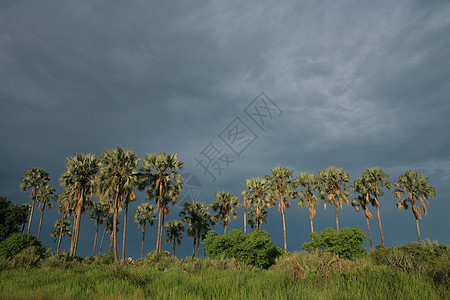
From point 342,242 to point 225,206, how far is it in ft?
66.7

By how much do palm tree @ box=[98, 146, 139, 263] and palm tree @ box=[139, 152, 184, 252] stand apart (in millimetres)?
2846

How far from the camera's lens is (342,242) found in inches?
1387

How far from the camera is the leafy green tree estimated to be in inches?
2139

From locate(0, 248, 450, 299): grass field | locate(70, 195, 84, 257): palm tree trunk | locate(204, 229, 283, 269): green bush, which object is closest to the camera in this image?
locate(0, 248, 450, 299): grass field

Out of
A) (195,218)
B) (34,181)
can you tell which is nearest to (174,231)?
(195,218)

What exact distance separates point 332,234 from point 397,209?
15.8 meters

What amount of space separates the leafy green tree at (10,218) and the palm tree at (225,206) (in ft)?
136

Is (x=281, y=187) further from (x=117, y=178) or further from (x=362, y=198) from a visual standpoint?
(x=117, y=178)

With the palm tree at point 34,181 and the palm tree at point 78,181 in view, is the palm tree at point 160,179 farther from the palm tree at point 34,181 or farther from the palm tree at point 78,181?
the palm tree at point 34,181

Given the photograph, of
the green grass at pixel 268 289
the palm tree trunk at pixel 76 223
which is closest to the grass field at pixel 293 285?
the green grass at pixel 268 289

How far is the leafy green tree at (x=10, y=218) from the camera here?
54.3m

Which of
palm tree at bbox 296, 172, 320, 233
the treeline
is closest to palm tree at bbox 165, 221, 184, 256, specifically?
the treeline

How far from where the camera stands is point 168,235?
5206cm

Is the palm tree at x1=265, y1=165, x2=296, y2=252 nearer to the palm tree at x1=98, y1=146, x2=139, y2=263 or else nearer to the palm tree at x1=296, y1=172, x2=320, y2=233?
the palm tree at x1=296, y1=172, x2=320, y2=233
